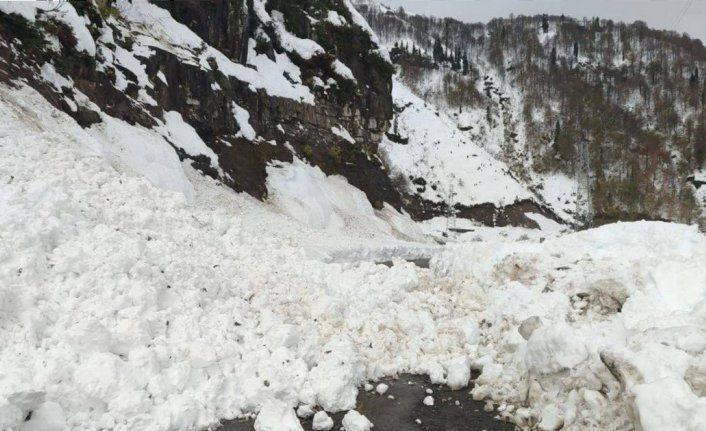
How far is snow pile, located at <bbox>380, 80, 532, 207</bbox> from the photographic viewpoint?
206 feet

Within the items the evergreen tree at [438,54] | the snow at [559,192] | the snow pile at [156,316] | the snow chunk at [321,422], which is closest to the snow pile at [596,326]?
the snow pile at [156,316]

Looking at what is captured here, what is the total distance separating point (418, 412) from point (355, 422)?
4.14 feet

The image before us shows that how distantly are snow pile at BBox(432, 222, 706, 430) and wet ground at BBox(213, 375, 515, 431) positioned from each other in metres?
0.38

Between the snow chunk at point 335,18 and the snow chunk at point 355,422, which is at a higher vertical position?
the snow chunk at point 335,18

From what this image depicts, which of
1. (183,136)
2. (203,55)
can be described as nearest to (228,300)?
(183,136)

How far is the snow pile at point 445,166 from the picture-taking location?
206ft

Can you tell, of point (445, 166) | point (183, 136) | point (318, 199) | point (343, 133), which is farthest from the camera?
point (445, 166)

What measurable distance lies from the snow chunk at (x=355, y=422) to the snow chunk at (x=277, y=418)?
721 mm

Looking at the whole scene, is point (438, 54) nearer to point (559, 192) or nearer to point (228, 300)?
point (559, 192)

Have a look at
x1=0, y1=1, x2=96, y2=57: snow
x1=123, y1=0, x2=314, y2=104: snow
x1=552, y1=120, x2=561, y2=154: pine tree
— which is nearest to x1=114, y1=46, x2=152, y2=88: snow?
x1=123, y1=0, x2=314, y2=104: snow

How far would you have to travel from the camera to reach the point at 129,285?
26.9 ft

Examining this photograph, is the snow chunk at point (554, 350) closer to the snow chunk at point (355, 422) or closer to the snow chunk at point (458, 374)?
the snow chunk at point (458, 374)

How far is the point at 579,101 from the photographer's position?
123312 millimetres

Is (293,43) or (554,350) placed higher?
(293,43)
